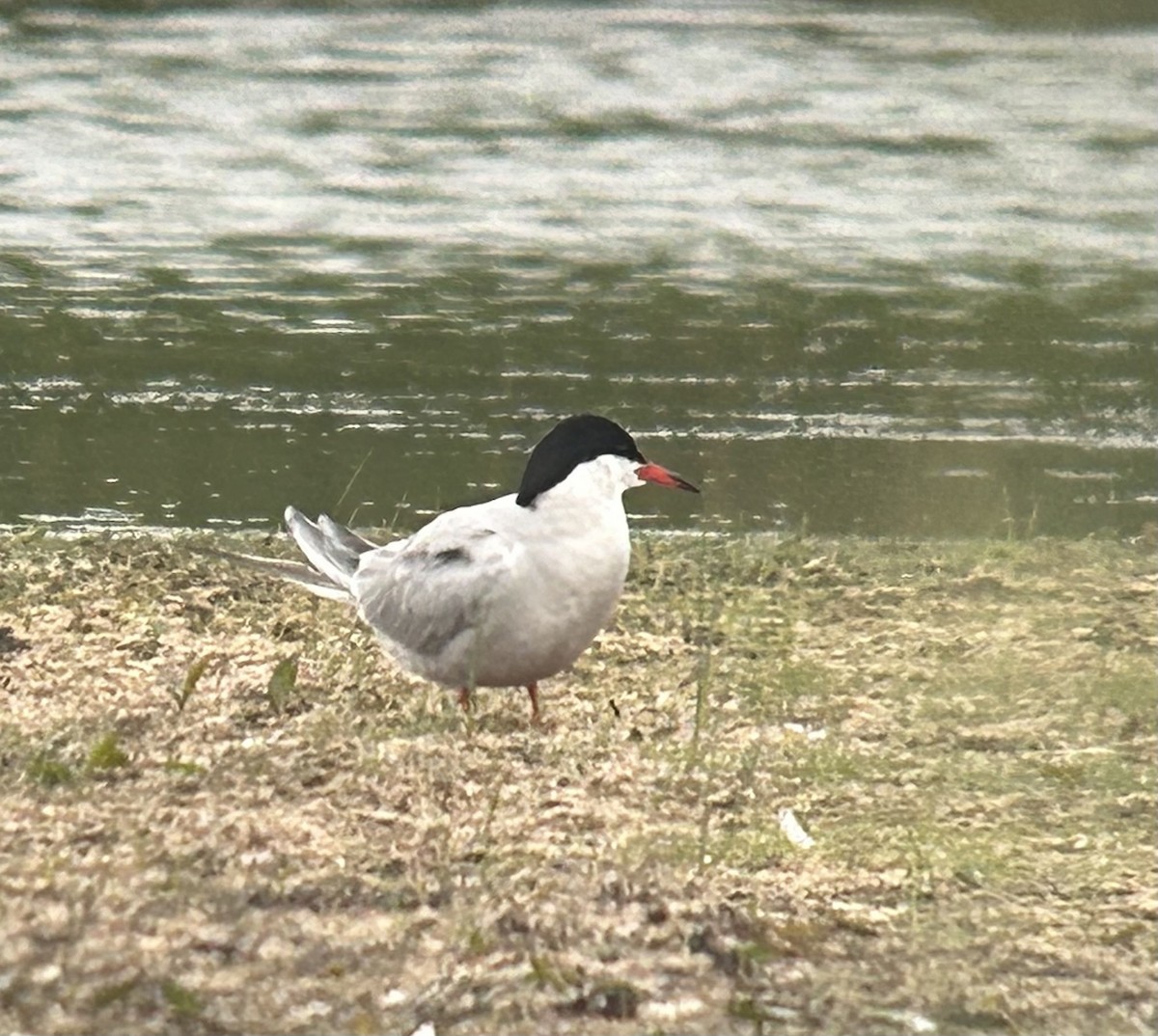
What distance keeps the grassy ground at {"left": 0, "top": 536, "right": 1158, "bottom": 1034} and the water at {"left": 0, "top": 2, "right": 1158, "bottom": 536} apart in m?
1.29

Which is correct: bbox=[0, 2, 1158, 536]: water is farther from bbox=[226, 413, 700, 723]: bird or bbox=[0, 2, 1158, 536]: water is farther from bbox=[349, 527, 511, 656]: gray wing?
bbox=[226, 413, 700, 723]: bird

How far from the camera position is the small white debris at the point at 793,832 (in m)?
4.38

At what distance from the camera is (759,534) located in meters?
7.02

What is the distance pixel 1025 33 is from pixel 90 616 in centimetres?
1065

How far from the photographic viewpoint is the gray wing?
4.91 metres

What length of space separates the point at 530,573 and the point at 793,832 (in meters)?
0.85

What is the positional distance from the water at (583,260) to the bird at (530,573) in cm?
202

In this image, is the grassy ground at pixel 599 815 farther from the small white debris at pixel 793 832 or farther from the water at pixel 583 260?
the water at pixel 583 260

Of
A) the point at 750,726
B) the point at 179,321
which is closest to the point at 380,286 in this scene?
the point at 179,321

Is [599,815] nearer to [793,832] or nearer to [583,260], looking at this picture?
[793,832]

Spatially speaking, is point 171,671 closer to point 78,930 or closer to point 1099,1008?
point 78,930

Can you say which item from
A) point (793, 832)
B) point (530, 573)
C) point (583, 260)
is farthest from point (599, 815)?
point (583, 260)

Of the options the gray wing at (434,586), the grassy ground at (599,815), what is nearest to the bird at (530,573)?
the gray wing at (434,586)

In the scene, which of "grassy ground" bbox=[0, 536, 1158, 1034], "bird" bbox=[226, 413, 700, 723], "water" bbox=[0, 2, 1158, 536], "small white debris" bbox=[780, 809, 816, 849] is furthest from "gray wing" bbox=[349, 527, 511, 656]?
"water" bbox=[0, 2, 1158, 536]
